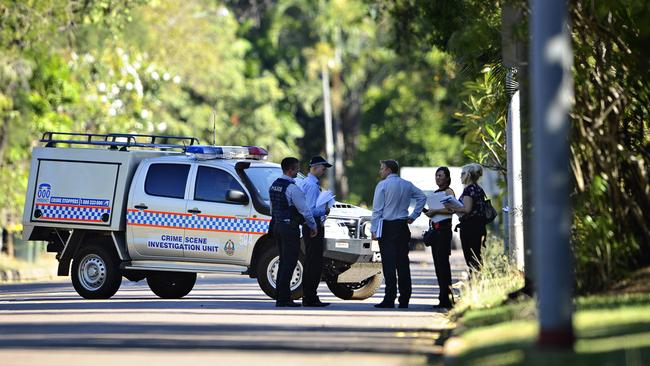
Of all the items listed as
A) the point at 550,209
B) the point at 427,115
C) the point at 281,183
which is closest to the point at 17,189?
the point at 281,183

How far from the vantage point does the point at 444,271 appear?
798 inches

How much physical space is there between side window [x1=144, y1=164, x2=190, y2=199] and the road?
1.50m

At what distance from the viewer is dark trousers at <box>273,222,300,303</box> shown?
20.0m

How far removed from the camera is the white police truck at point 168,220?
21656 mm

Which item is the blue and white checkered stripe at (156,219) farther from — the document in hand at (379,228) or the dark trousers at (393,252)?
the dark trousers at (393,252)

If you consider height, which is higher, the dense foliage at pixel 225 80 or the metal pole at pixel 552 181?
the dense foliage at pixel 225 80

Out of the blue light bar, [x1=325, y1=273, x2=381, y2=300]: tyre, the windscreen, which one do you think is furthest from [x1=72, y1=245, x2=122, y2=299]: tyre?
[x1=325, y1=273, x2=381, y2=300]: tyre

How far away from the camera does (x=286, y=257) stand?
66.0 feet

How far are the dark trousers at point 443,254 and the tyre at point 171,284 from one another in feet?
15.6

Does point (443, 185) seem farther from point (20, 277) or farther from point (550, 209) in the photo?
point (20, 277)

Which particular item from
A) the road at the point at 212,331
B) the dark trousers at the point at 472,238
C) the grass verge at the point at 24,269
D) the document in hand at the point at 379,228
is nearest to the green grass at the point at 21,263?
the grass verge at the point at 24,269

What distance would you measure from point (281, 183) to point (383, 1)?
12520 mm

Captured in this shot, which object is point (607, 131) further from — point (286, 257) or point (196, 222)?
point (196, 222)

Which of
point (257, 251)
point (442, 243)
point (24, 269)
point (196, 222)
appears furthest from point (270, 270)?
point (24, 269)
